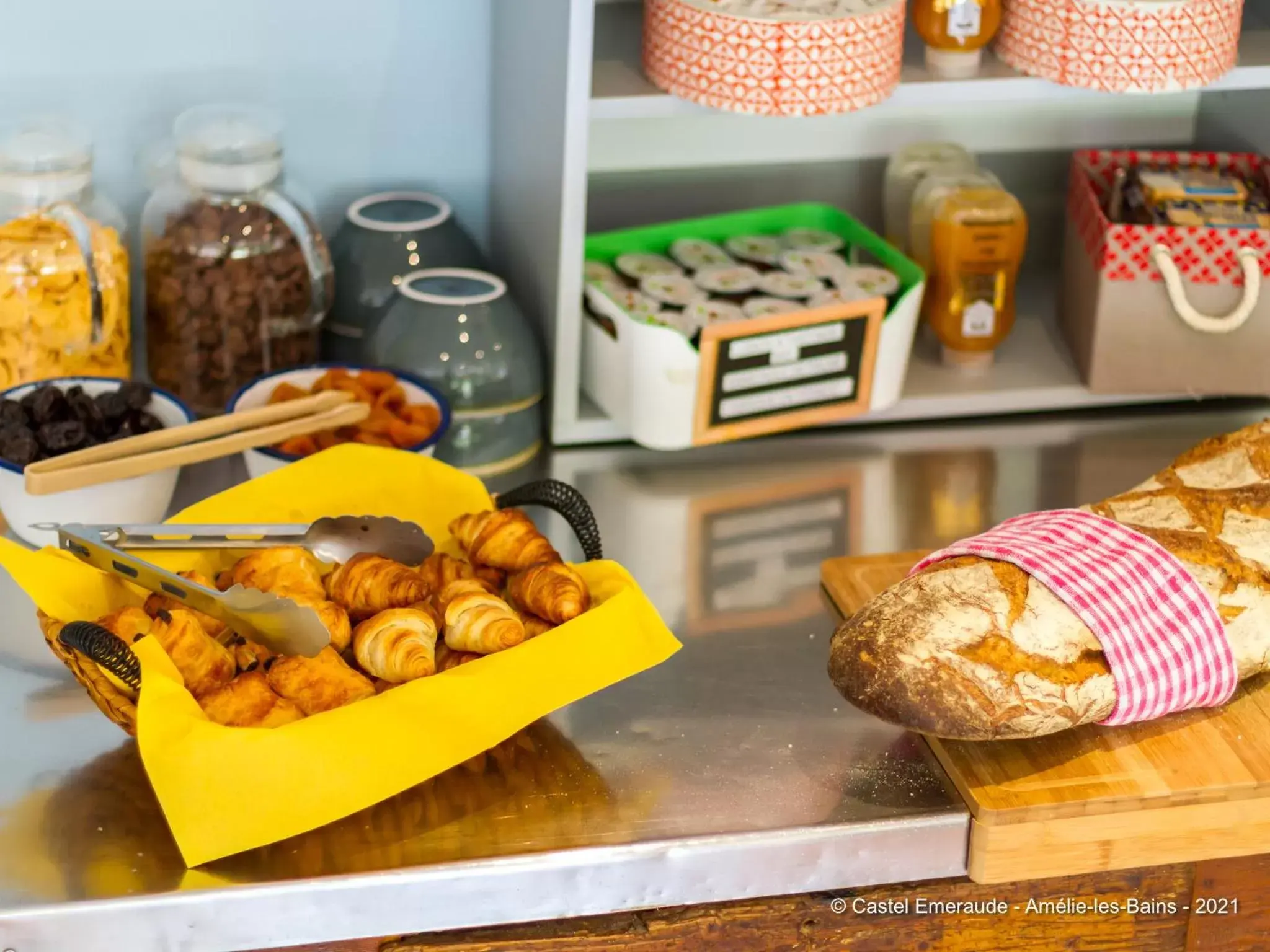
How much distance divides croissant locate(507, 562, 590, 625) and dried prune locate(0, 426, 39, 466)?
36 cm

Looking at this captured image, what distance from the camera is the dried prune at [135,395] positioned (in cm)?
116

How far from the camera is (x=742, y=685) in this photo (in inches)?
41.3

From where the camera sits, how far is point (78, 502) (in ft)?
3.58

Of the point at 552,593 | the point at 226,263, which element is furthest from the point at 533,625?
the point at 226,263

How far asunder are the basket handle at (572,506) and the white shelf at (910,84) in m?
0.29

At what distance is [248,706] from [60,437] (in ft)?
1.09

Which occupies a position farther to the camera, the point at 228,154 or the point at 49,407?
the point at 228,154

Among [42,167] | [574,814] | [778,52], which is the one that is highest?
[778,52]

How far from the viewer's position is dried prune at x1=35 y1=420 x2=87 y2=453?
111 centimetres

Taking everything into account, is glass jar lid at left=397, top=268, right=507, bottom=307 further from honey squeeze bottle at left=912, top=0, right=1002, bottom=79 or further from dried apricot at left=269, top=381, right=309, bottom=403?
honey squeeze bottle at left=912, top=0, right=1002, bottom=79

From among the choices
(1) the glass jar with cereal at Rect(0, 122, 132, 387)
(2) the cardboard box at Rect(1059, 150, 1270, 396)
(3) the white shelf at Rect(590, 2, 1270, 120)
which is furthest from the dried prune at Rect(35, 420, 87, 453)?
(2) the cardboard box at Rect(1059, 150, 1270, 396)

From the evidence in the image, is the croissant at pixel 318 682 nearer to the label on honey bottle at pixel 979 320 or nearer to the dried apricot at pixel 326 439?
the dried apricot at pixel 326 439

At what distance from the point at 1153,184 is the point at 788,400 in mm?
378

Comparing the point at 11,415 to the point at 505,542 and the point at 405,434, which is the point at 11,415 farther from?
the point at 505,542
